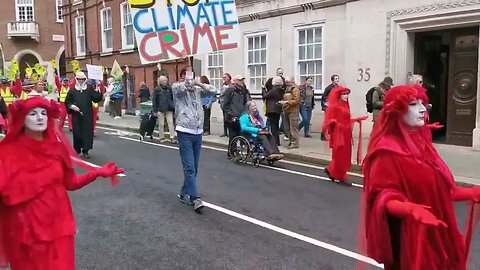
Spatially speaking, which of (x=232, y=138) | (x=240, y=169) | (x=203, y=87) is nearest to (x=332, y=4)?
(x=232, y=138)

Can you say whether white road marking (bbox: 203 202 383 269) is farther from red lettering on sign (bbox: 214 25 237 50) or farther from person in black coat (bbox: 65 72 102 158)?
person in black coat (bbox: 65 72 102 158)

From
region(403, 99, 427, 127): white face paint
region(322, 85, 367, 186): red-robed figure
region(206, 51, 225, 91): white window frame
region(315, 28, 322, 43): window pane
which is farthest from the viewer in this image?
region(206, 51, 225, 91): white window frame

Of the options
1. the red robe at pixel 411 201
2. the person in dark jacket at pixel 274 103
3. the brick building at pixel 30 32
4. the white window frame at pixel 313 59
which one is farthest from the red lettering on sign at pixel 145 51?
the brick building at pixel 30 32

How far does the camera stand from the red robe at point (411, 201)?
2717mm

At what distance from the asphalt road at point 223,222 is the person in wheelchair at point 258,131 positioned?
1.72 feet

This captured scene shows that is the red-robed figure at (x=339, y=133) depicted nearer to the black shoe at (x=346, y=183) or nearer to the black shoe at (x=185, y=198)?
the black shoe at (x=346, y=183)

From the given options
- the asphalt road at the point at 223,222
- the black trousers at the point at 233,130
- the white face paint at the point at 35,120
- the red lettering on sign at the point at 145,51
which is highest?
the red lettering on sign at the point at 145,51

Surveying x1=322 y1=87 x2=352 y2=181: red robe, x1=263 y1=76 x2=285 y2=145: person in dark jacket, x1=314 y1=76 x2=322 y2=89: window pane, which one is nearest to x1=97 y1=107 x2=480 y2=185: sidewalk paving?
x1=263 y1=76 x2=285 y2=145: person in dark jacket

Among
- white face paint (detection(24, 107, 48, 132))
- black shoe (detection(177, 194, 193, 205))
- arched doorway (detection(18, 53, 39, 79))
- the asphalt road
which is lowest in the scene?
the asphalt road

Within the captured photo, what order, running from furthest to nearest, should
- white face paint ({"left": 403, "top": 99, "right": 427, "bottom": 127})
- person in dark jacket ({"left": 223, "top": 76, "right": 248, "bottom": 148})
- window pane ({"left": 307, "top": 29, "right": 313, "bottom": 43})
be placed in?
window pane ({"left": 307, "top": 29, "right": 313, "bottom": 43})
person in dark jacket ({"left": 223, "top": 76, "right": 248, "bottom": 148})
white face paint ({"left": 403, "top": 99, "right": 427, "bottom": 127})

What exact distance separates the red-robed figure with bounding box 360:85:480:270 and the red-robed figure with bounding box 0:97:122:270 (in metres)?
1.93

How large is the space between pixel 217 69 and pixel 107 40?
10313 mm

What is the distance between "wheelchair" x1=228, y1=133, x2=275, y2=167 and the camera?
33.1ft

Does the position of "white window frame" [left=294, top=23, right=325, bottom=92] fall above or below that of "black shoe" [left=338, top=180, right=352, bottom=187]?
above
